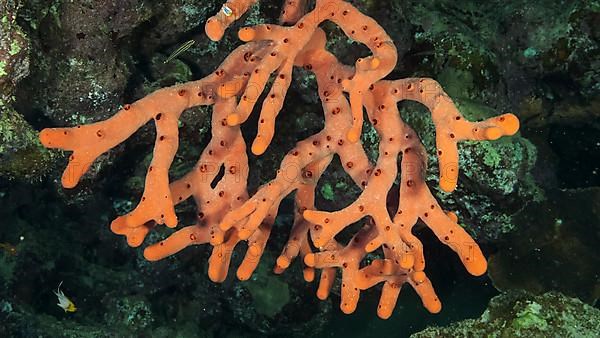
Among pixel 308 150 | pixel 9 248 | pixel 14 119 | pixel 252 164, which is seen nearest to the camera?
pixel 14 119

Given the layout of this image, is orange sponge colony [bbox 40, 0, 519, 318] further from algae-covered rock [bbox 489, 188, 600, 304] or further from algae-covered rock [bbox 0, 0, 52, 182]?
algae-covered rock [bbox 489, 188, 600, 304]

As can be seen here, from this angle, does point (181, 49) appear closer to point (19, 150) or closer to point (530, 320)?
point (19, 150)

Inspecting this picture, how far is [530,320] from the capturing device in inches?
140

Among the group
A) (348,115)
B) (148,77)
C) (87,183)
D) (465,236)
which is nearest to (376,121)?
(348,115)

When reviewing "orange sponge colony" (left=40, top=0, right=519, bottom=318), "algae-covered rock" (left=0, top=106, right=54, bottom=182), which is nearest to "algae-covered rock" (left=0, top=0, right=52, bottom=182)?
"algae-covered rock" (left=0, top=106, right=54, bottom=182)

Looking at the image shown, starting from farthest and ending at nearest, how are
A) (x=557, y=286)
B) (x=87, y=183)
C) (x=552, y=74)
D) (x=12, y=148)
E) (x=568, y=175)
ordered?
(x=568, y=175)
(x=552, y=74)
(x=557, y=286)
(x=87, y=183)
(x=12, y=148)

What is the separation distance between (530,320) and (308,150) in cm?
178

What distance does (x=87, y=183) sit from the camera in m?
4.43

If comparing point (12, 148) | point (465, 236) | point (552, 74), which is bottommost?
point (552, 74)

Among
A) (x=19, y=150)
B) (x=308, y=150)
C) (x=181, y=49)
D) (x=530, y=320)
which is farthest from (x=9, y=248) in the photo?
(x=530, y=320)

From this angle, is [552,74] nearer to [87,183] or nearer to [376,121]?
Answer: [376,121]

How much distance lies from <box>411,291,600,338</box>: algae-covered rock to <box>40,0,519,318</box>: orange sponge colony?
0.32m

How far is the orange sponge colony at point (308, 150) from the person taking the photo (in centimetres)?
312

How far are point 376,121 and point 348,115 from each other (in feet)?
0.63
